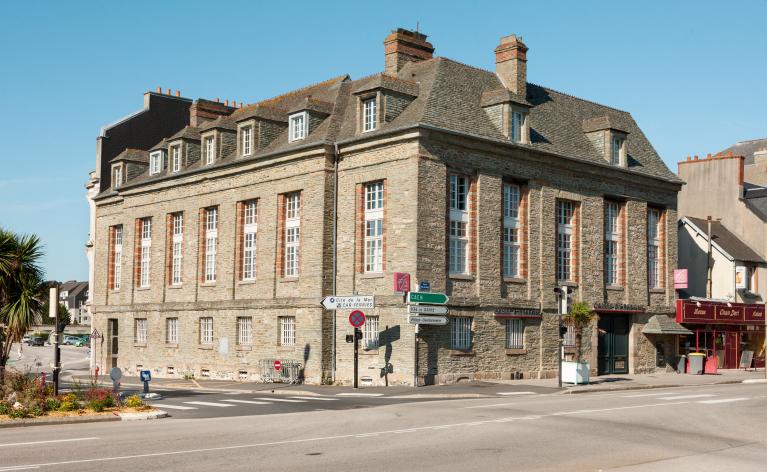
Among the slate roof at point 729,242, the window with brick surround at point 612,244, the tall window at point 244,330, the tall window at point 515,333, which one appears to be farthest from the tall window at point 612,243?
the tall window at point 244,330

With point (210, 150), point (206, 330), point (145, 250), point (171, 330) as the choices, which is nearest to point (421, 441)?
point (206, 330)

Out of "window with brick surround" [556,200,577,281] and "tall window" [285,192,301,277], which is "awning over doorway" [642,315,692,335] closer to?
"window with brick surround" [556,200,577,281]

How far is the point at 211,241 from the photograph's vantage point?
43.7m

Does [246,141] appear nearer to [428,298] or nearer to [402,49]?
[402,49]

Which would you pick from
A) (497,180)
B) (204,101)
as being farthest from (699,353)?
(204,101)

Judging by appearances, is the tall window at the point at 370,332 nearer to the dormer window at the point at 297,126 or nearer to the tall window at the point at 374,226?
the tall window at the point at 374,226

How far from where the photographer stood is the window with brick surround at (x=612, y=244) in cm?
4194

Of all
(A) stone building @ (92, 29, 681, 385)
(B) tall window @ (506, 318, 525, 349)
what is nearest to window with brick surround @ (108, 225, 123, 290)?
(A) stone building @ (92, 29, 681, 385)

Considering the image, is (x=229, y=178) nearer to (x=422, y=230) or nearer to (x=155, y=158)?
(x=155, y=158)

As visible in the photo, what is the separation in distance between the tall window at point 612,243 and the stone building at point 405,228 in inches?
3.6

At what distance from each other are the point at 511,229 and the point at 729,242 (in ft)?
66.1

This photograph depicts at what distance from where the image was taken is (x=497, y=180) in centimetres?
3625

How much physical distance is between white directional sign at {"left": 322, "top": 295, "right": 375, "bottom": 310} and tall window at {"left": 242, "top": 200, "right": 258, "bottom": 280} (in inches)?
302

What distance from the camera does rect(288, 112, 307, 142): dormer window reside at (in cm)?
3916
